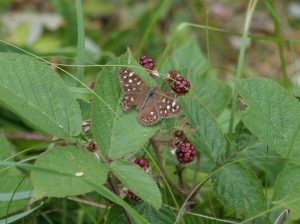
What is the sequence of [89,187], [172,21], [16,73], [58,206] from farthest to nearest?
[172,21] < [58,206] < [16,73] < [89,187]

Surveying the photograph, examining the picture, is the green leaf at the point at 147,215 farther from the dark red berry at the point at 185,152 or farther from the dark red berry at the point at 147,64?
the dark red berry at the point at 147,64

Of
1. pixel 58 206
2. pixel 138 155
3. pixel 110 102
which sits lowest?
pixel 58 206

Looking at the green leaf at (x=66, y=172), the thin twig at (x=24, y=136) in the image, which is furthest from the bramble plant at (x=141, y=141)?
the thin twig at (x=24, y=136)

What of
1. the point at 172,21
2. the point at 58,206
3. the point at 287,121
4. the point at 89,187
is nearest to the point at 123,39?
the point at 172,21

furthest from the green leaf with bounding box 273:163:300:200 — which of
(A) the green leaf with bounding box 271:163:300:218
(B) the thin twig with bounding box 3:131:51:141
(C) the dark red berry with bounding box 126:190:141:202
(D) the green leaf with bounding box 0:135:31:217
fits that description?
(B) the thin twig with bounding box 3:131:51:141

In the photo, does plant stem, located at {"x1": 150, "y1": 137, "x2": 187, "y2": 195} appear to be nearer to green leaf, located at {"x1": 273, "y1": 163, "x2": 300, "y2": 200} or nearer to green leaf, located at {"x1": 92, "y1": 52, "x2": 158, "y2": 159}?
green leaf, located at {"x1": 92, "y1": 52, "x2": 158, "y2": 159}

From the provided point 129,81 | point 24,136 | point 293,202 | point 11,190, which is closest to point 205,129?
point 129,81

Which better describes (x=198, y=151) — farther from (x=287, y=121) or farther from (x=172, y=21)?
(x=172, y=21)
